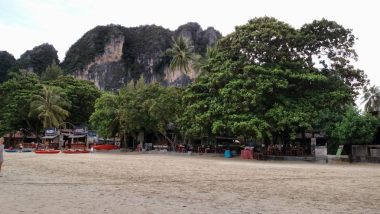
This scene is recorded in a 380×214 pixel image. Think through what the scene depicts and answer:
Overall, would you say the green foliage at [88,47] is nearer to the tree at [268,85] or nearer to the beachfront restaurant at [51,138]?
the beachfront restaurant at [51,138]

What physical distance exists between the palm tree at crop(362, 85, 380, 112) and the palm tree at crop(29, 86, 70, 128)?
1654 inches

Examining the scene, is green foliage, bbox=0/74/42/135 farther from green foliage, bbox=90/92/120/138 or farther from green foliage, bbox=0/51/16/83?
green foliage, bbox=0/51/16/83

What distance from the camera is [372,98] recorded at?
2125 inches

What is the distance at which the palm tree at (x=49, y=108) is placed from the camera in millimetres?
45656

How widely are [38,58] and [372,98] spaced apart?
304 feet

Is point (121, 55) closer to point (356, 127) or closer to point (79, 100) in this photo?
point (79, 100)

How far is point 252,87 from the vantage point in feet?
90.7

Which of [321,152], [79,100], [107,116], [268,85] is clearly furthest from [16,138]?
[321,152]

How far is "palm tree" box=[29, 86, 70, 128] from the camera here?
150 feet

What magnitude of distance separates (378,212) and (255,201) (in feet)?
8.15

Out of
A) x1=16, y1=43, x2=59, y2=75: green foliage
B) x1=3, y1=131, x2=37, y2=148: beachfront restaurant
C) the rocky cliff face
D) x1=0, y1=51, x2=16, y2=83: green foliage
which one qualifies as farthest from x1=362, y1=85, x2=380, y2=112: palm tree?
x1=0, y1=51, x2=16, y2=83: green foliage

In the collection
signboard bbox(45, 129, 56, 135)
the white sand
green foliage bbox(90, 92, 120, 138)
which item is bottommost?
the white sand

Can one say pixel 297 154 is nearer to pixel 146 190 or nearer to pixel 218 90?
pixel 218 90

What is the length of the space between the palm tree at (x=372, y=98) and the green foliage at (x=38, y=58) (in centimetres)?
8722
